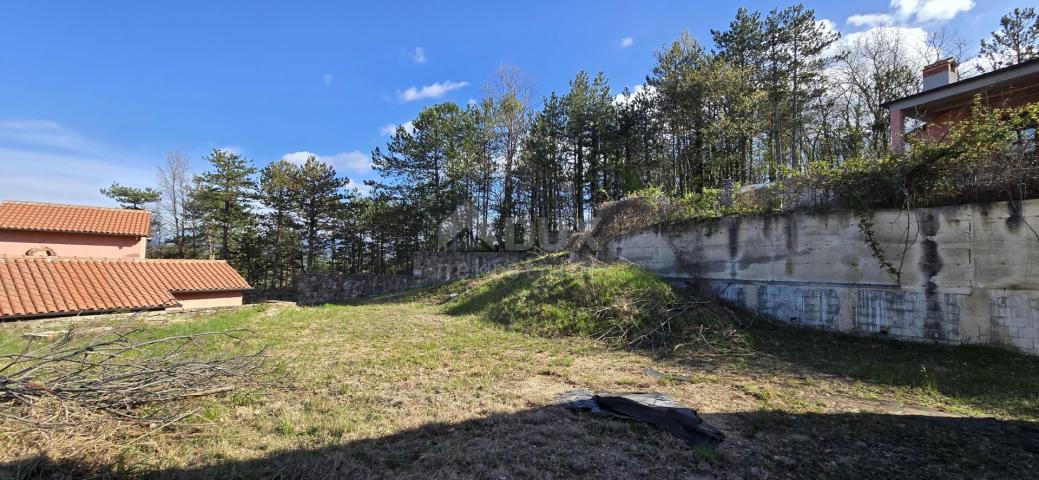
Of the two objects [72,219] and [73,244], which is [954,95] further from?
[72,219]

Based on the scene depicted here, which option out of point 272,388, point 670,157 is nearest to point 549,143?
point 670,157

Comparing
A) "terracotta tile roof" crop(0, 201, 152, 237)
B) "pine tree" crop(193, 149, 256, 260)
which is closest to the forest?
"pine tree" crop(193, 149, 256, 260)

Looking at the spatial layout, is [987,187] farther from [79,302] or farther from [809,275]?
[79,302]

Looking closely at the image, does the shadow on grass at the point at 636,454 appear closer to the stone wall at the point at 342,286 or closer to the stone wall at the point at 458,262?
the stone wall at the point at 458,262

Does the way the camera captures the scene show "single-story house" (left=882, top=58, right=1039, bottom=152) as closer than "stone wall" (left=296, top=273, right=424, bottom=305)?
Yes

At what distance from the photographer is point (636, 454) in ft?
9.40

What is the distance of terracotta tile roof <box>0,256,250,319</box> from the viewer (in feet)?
25.5

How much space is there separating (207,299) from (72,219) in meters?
6.98

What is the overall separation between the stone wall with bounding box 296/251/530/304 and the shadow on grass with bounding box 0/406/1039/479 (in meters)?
14.3

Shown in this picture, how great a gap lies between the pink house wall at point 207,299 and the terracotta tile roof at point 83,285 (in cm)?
20

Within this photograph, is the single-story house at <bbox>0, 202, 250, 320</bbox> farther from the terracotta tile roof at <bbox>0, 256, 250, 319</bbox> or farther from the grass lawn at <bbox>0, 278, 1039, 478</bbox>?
the grass lawn at <bbox>0, 278, 1039, 478</bbox>

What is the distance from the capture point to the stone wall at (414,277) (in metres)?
18.2

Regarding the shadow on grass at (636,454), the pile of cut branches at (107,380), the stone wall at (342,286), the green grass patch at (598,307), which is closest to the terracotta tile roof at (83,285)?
the pile of cut branches at (107,380)

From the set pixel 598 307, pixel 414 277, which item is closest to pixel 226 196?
pixel 414 277
